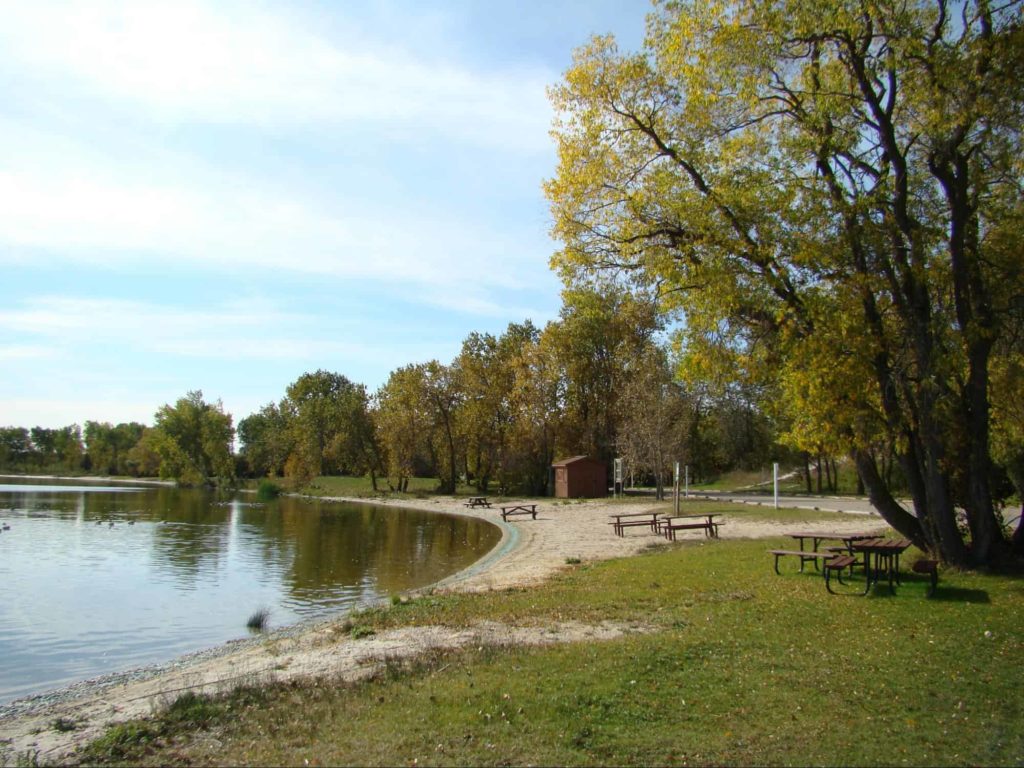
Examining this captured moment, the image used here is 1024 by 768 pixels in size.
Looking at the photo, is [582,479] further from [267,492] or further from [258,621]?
[258,621]

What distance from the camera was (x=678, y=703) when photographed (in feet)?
21.3

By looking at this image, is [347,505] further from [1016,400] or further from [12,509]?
[1016,400]

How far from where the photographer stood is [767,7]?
12.9m

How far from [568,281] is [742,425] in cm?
4580

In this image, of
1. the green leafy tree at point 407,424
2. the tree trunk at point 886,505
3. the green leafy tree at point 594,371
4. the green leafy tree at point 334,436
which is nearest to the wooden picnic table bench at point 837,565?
the tree trunk at point 886,505

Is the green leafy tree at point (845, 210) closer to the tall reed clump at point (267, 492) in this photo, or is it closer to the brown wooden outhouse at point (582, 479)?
the brown wooden outhouse at point (582, 479)

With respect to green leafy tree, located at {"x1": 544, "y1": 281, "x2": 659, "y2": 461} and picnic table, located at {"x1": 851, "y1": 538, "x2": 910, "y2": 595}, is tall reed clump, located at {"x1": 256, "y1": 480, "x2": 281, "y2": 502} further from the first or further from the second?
picnic table, located at {"x1": 851, "y1": 538, "x2": 910, "y2": 595}

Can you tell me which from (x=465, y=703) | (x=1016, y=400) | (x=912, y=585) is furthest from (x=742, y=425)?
(x=465, y=703)

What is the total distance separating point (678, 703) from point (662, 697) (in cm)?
18

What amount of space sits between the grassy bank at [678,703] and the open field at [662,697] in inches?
0.9

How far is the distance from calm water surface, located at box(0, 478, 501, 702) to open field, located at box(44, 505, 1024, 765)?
5030 mm

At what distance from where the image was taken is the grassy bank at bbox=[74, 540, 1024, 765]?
18.1 ft

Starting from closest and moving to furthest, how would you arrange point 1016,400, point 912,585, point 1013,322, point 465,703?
point 465,703, point 912,585, point 1013,322, point 1016,400

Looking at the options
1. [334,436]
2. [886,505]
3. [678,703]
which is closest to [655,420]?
[886,505]
